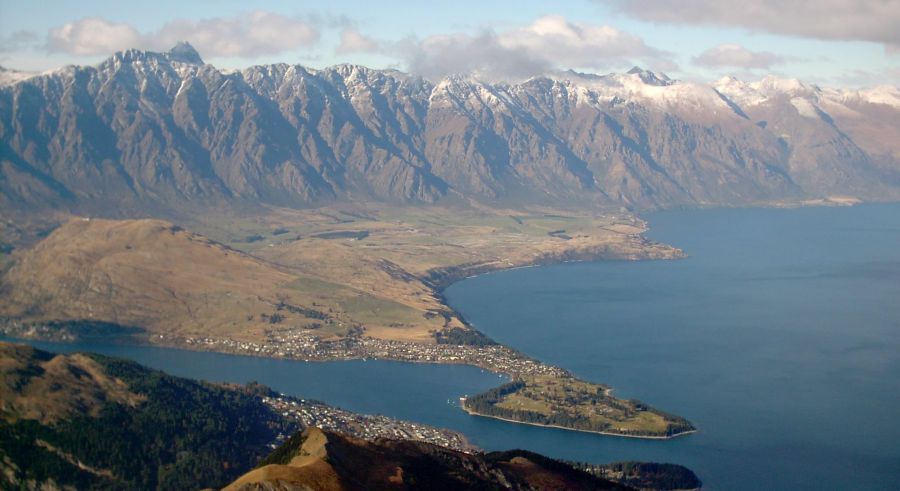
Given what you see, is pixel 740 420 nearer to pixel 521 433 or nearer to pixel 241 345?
pixel 521 433

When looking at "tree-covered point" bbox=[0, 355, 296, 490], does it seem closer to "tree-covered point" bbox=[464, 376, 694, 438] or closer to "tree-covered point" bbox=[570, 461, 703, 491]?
"tree-covered point" bbox=[464, 376, 694, 438]

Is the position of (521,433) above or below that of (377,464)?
below

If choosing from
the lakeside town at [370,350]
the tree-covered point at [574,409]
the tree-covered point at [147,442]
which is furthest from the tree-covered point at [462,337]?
the tree-covered point at [147,442]

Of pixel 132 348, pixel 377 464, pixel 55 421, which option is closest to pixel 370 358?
pixel 132 348

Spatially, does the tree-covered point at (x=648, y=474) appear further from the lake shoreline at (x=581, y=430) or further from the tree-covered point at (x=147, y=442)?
the tree-covered point at (x=147, y=442)

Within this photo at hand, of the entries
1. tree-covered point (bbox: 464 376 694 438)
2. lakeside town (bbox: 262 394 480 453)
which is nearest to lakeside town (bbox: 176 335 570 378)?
tree-covered point (bbox: 464 376 694 438)

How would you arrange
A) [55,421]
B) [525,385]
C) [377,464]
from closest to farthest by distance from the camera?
[377,464] → [55,421] → [525,385]

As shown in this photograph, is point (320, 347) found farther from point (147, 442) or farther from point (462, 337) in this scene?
point (147, 442)
